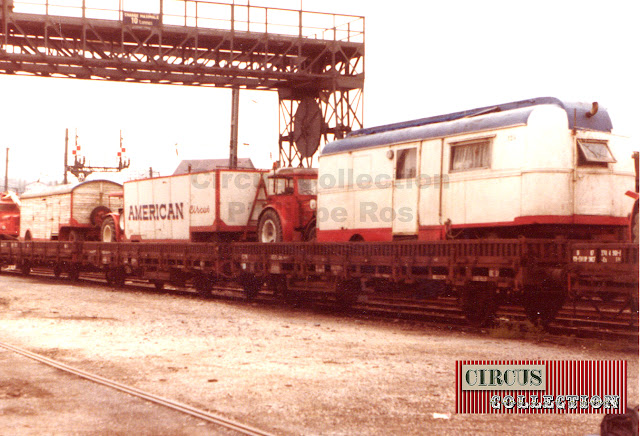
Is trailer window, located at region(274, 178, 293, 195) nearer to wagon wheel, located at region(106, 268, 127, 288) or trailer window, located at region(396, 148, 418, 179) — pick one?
trailer window, located at region(396, 148, 418, 179)

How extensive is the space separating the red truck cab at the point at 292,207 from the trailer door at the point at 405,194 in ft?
10.9

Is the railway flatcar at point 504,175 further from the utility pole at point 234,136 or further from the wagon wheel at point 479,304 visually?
the utility pole at point 234,136

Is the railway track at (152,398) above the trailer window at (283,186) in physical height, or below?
below

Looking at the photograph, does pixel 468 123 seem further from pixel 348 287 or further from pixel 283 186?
pixel 283 186

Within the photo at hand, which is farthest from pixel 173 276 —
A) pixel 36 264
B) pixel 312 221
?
pixel 36 264

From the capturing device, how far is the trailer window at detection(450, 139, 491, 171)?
14180 millimetres

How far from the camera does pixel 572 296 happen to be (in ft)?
39.8

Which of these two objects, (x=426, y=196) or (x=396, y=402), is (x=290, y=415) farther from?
(x=426, y=196)

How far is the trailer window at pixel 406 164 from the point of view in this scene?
15711mm

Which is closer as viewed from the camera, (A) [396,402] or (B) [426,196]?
(A) [396,402]

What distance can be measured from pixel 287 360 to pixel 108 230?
20.7 metres

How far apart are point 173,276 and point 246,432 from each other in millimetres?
16967

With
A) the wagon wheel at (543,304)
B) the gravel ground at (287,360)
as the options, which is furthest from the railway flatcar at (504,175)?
the gravel ground at (287,360)

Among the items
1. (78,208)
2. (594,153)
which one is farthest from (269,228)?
(78,208)
